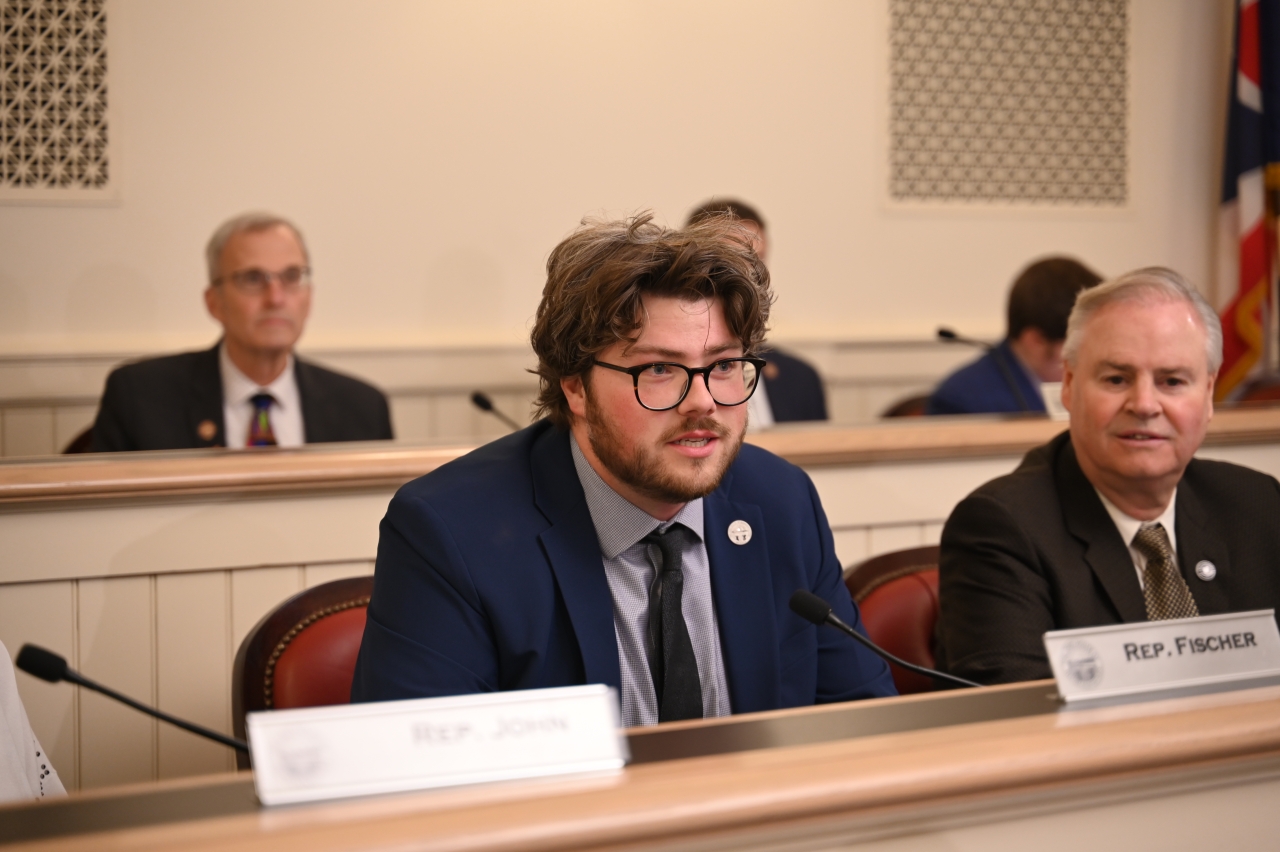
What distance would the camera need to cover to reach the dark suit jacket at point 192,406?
8.66 ft

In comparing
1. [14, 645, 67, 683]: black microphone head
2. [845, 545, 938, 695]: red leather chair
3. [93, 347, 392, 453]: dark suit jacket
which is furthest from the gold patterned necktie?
[93, 347, 392, 453]: dark suit jacket

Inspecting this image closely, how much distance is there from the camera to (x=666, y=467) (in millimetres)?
1331

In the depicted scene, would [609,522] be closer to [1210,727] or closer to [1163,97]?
[1210,727]

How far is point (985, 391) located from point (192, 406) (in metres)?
2.07

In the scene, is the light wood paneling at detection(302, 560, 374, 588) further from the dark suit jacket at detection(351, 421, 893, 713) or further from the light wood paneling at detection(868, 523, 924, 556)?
the light wood paneling at detection(868, 523, 924, 556)

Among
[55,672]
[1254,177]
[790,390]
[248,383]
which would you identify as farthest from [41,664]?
[1254,177]

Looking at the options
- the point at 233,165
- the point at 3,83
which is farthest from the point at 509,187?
the point at 3,83

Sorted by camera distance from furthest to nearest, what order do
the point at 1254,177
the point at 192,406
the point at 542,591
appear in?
the point at 1254,177, the point at 192,406, the point at 542,591

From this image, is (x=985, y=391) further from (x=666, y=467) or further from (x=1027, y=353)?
(x=666, y=467)

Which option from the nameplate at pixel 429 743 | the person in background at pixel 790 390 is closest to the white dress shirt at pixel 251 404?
the person in background at pixel 790 390

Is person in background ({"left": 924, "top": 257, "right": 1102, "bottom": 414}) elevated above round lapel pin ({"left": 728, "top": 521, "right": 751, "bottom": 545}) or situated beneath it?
elevated above

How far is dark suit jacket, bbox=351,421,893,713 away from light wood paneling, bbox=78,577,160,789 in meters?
0.64

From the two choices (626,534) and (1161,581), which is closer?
(626,534)

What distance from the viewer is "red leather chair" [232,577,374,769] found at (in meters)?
1.43
